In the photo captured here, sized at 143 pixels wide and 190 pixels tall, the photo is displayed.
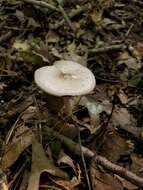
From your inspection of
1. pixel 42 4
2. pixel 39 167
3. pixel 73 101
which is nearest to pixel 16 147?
pixel 39 167

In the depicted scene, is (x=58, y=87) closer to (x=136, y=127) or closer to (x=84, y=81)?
(x=84, y=81)

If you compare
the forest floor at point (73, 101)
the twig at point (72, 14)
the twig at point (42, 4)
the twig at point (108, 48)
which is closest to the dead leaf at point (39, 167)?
the forest floor at point (73, 101)

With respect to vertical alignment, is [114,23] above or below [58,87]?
below

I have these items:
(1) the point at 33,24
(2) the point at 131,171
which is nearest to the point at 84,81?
(2) the point at 131,171

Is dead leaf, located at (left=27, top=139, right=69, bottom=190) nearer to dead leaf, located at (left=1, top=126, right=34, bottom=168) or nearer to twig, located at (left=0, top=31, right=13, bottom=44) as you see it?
dead leaf, located at (left=1, top=126, right=34, bottom=168)

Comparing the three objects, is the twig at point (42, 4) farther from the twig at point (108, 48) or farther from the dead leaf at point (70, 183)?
the dead leaf at point (70, 183)

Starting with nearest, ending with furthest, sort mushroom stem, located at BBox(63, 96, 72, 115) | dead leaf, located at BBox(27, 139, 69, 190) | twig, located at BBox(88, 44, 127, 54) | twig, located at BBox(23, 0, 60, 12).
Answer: dead leaf, located at BBox(27, 139, 69, 190), mushroom stem, located at BBox(63, 96, 72, 115), twig, located at BBox(88, 44, 127, 54), twig, located at BBox(23, 0, 60, 12)

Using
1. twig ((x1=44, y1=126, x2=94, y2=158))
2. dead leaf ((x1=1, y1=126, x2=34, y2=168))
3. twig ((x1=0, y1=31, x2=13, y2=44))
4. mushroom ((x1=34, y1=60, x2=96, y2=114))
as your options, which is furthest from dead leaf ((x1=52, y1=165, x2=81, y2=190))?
twig ((x1=0, y1=31, x2=13, y2=44))

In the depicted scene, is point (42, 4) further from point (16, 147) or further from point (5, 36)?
point (16, 147)
